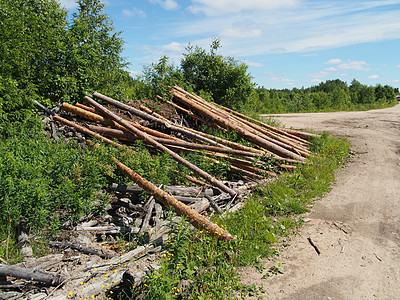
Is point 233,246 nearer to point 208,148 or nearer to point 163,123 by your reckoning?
point 208,148

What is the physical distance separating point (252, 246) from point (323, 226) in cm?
169

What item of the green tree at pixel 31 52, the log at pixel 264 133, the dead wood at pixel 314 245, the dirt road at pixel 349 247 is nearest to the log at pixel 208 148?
the log at pixel 264 133

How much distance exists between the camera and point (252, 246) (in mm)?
4773

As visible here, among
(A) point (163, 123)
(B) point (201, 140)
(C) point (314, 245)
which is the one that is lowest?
(C) point (314, 245)

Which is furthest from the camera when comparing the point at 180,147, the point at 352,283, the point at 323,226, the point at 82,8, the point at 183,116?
the point at 82,8

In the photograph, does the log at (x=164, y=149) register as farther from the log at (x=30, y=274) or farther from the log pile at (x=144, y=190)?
the log at (x=30, y=274)

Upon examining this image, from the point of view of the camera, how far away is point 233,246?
15.5 feet

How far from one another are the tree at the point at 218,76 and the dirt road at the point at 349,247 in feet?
23.9

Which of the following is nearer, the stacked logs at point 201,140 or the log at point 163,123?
the stacked logs at point 201,140

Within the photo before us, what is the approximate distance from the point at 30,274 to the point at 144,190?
264cm

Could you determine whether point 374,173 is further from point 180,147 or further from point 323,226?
point 180,147

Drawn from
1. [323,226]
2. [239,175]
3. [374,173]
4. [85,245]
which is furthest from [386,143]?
[85,245]

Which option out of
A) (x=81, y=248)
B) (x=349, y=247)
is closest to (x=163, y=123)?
(x=81, y=248)

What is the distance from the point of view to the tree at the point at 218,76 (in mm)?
14594
